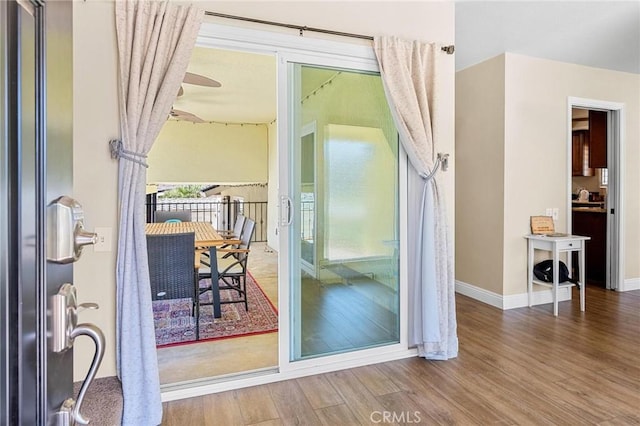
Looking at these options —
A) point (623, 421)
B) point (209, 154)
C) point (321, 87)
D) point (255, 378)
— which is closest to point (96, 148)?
point (321, 87)

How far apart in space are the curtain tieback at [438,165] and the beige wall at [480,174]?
154 centimetres

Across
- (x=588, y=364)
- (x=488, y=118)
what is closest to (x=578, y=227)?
(x=488, y=118)

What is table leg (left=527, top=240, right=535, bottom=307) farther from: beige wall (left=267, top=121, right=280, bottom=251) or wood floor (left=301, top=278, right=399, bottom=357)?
beige wall (left=267, top=121, right=280, bottom=251)

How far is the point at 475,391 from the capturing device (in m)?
2.42

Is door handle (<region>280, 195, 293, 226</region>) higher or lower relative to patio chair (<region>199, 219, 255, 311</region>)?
higher

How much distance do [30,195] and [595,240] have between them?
6.17 m

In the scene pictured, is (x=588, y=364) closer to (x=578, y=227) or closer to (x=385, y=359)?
(x=385, y=359)

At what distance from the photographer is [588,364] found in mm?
2781

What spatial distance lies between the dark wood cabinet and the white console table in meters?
1.60

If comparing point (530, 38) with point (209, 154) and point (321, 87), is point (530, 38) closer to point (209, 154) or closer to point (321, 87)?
point (321, 87)

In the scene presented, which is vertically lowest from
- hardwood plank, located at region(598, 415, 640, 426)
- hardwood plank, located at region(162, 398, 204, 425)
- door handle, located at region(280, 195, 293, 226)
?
hardwood plank, located at region(162, 398, 204, 425)

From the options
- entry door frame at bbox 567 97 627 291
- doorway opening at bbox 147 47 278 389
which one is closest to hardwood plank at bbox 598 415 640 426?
doorway opening at bbox 147 47 278 389

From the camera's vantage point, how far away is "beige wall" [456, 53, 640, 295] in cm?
411

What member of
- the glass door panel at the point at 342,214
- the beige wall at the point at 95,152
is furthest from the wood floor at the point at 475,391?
the beige wall at the point at 95,152
